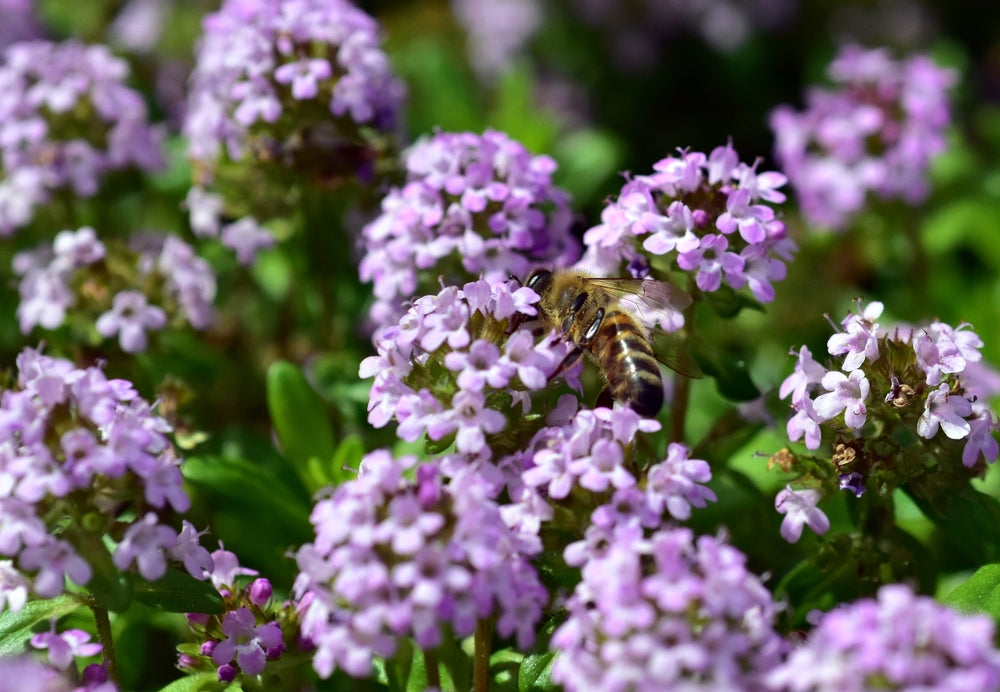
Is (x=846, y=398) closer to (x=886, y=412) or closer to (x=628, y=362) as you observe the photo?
(x=886, y=412)

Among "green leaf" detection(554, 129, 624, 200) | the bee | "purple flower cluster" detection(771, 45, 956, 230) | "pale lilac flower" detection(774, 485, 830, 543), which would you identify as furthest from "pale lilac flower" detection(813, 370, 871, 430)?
"green leaf" detection(554, 129, 624, 200)

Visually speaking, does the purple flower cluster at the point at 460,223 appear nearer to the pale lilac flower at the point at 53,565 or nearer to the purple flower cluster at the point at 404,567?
the purple flower cluster at the point at 404,567

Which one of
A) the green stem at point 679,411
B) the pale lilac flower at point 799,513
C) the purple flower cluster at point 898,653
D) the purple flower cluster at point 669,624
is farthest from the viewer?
the green stem at point 679,411

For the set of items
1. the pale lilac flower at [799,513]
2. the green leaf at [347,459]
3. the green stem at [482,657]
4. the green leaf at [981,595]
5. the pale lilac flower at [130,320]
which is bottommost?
the green stem at [482,657]

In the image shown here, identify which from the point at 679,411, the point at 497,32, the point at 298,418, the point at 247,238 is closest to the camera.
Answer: the point at 679,411

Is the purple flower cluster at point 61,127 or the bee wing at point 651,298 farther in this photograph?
the purple flower cluster at point 61,127

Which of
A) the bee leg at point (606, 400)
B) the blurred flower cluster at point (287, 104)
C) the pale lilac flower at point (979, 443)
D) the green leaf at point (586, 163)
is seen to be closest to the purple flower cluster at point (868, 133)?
the green leaf at point (586, 163)

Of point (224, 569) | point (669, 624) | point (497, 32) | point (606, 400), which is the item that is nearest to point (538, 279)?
point (606, 400)
